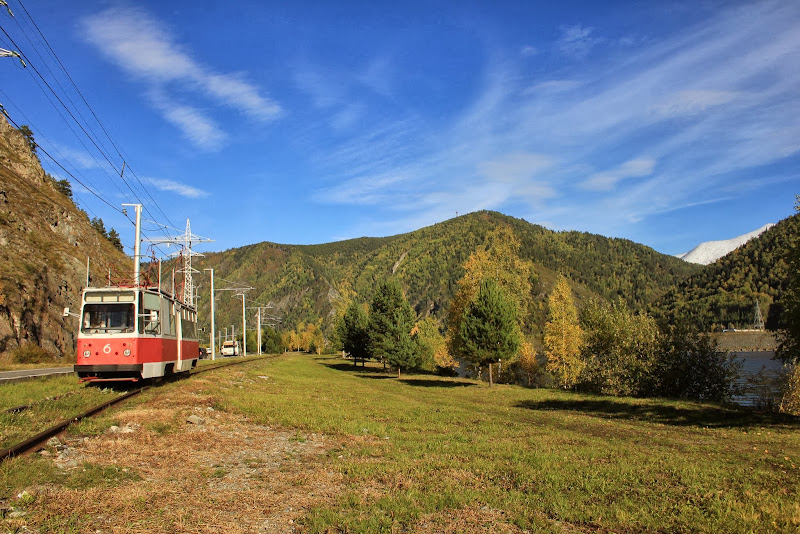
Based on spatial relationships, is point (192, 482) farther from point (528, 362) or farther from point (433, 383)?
point (528, 362)

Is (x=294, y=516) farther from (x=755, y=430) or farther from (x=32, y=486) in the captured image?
(x=755, y=430)

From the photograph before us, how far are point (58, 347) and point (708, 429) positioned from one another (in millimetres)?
52996

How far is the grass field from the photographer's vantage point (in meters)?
6.87

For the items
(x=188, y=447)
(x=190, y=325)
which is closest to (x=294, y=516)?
(x=188, y=447)

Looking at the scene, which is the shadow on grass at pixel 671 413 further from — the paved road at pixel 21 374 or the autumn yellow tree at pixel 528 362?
the paved road at pixel 21 374

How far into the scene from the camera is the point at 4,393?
16.0 metres

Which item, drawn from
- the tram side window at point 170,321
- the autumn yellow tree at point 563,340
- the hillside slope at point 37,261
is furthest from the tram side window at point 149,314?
the autumn yellow tree at point 563,340

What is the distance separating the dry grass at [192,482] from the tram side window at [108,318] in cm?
573

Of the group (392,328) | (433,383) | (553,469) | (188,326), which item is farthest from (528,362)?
(553,469)

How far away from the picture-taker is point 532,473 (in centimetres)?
958

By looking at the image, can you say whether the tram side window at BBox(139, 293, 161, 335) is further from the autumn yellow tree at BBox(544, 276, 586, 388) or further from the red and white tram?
the autumn yellow tree at BBox(544, 276, 586, 388)

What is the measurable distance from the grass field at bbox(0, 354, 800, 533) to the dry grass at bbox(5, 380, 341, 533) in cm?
23

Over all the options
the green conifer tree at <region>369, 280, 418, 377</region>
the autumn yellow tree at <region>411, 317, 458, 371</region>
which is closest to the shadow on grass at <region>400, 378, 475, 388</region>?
the green conifer tree at <region>369, 280, 418, 377</region>

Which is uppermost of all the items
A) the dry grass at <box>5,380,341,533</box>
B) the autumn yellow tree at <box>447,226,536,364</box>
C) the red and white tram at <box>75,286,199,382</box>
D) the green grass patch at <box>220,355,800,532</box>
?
the autumn yellow tree at <box>447,226,536,364</box>
